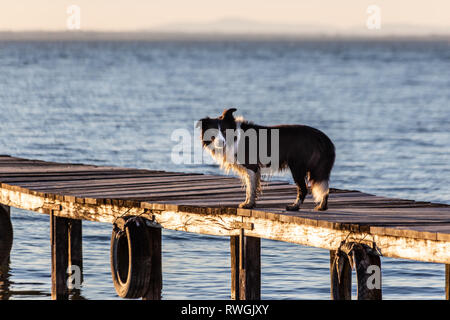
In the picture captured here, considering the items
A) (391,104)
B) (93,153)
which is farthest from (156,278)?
(391,104)

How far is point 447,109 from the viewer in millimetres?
59656

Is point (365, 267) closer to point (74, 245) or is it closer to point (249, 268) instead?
point (249, 268)

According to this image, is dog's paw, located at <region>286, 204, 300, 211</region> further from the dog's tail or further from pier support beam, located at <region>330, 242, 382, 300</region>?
pier support beam, located at <region>330, 242, 382, 300</region>

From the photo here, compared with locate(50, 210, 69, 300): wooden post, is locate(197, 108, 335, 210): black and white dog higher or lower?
higher

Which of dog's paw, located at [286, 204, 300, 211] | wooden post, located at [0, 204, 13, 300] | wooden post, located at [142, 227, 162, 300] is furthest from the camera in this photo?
wooden post, located at [0, 204, 13, 300]

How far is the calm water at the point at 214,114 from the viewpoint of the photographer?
1880cm

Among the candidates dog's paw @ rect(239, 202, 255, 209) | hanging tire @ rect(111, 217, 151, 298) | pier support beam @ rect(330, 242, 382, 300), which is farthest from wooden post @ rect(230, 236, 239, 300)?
pier support beam @ rect(330, 242, 382, 300)

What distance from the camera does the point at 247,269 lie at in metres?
12.9

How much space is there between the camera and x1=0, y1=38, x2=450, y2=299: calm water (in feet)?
61.7

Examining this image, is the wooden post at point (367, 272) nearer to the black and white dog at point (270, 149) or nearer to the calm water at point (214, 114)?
the black and white dog at point (270, 149)

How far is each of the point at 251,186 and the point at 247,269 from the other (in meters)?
1.07

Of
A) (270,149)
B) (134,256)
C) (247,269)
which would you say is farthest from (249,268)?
(134,256)

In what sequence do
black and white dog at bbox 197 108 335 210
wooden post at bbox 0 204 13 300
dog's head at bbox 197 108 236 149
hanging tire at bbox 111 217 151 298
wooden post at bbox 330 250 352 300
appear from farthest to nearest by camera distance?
wooden post at bbox 0 204 13 300
hanging tire at bbox 111 217 151 298
black and white dog at bbox 197 108 335 210
dog's head at bbox 197 108 236 149
wooden post at bbox 330 250 352 300

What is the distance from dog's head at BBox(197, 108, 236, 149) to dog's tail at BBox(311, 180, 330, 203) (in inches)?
48.1
